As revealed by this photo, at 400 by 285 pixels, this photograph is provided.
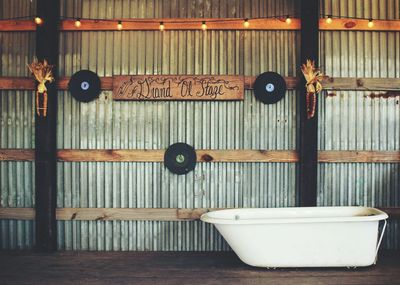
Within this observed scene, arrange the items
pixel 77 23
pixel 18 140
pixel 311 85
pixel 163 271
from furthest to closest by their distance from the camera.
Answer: pixel 18 140 < pixel 77 23 < pixel 311 85 < pixel 163 271

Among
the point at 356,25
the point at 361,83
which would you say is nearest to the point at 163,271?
the point at 361,83

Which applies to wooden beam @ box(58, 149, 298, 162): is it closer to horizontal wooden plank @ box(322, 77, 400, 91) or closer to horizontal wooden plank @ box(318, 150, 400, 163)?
horizontal wooden plank @ box(318, 150, 400, 163)

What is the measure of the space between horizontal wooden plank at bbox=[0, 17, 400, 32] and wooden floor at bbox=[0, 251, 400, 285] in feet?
10.4

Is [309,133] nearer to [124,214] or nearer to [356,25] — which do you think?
[356,25]

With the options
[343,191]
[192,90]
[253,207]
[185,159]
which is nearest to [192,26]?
[192,90]

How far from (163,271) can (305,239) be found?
5.60 feet

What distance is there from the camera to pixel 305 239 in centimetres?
446

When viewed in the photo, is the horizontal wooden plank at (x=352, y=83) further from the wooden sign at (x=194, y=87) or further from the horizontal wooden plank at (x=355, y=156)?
the horizontal wooden plank at (x=355, y=156)

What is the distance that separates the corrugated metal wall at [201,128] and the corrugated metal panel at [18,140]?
0.6 inches

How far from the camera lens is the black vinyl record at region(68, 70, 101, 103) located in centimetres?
549

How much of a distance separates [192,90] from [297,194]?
6.88 ft

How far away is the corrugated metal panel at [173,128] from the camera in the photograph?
5523mm

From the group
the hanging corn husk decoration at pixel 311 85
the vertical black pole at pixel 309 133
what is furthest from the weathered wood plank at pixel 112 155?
the hanging corn husk decoration at pixel 311 85

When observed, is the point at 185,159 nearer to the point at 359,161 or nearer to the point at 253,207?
the point at 253,207
